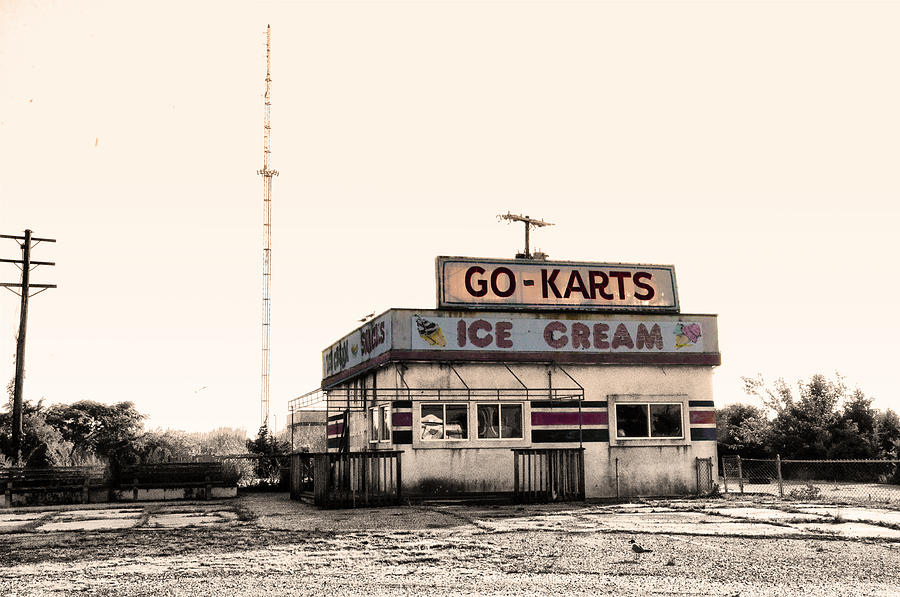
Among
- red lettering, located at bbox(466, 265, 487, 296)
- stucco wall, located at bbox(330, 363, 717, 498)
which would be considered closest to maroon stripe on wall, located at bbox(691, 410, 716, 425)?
stucco wall, located at bbox(330, 363, 717, 498)

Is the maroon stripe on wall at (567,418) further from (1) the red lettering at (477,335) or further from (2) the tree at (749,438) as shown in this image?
(2) the tree at (749,438)

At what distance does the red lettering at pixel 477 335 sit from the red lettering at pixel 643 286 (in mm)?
4701

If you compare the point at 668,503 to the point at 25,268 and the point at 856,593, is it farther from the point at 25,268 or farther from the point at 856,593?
the point at 25,268

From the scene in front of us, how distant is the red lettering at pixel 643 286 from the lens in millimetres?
26703

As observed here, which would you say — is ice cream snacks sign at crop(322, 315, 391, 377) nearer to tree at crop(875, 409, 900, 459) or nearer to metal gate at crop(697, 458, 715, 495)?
metal gate at crop(697, 458, 715, 495)

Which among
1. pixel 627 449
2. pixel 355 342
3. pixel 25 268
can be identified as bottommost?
pixel 627 449

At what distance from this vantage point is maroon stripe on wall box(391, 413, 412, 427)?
78.0ft

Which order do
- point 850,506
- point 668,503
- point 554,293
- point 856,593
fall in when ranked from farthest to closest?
point 554,293 < point 668,503 < point 850,506 < point 856,593

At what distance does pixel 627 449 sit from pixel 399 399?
247 inches

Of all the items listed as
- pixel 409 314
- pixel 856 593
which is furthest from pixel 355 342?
pixel 856 593

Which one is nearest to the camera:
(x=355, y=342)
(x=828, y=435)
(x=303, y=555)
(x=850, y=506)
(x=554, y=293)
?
(x=303, y=555)

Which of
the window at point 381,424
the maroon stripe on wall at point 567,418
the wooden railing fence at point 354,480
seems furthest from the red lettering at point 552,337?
the wooden railing fence at point 354,480

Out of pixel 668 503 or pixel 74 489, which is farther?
pixel 74 489

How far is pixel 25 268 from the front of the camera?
3828cm
